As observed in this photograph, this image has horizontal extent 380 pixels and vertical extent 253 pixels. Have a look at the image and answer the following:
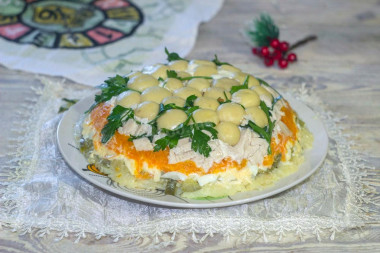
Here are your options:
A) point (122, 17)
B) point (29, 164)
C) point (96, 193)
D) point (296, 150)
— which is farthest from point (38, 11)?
point (296, 150)

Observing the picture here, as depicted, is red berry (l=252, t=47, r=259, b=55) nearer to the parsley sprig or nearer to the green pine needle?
the green pine needle

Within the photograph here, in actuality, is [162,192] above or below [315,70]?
above

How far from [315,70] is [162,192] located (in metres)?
1.42

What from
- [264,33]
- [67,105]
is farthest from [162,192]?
[264,33]

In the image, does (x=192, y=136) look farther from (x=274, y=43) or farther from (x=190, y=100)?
(x=274, y=43)

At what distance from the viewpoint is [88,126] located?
1.76m

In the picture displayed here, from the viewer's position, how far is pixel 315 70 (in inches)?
106

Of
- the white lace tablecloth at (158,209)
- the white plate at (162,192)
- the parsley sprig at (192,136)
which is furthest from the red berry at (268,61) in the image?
the parsley sprig at (192,136)

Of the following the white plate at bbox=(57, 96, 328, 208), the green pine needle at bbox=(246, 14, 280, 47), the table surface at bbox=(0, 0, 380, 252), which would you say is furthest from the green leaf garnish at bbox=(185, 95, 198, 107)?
the green pine needle at bbox=(246, 14, 280, 47)

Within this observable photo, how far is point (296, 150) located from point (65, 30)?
1.61 meters

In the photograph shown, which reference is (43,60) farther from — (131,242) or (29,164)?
(131,242)

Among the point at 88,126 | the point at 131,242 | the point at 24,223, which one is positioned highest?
the point at 88,126

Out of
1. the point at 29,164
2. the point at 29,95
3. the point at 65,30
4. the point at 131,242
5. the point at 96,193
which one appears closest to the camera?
the point at 131,242

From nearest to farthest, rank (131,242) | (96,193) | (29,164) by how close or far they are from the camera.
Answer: (131,242) < (96,193) < (29,164)
